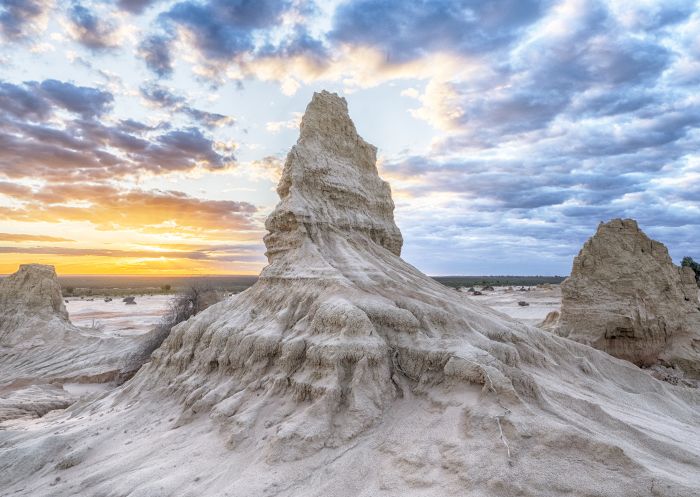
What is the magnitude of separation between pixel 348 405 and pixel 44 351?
18.1 meters

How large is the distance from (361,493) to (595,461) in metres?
2.30

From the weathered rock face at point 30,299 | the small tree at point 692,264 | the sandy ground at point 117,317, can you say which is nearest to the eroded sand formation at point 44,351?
the weathered rock face at point 30,299

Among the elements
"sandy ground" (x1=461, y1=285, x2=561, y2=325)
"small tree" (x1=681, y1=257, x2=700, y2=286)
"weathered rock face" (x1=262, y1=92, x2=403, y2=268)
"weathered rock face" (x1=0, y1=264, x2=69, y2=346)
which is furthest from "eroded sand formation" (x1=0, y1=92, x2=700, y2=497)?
"small tree" (x1=681, y1=257, x2=700, y2=286)

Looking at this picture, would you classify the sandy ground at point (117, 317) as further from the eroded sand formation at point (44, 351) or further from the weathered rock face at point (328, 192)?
the weathered rock face at point (328, 192)

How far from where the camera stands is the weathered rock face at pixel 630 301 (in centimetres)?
1240

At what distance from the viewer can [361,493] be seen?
4312 millimetres

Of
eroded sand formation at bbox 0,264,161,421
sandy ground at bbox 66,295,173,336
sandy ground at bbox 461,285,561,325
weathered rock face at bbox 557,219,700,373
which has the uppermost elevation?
weathered rock face at bbox 557,219,700,373

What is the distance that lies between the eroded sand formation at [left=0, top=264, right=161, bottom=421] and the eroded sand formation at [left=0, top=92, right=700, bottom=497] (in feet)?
13.5

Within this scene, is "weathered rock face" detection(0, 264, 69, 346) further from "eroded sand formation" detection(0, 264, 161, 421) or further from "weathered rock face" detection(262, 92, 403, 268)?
"weathered rock face" detection(262, 92, 403, 268)

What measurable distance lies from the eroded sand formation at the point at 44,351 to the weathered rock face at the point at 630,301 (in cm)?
1484

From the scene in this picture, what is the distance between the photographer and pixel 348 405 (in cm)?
541

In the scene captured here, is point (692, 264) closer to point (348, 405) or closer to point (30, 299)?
point (348, 405)

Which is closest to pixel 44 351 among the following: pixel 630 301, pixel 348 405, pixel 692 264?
pixel 348 405

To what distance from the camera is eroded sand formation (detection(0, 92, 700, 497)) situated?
170 inches
